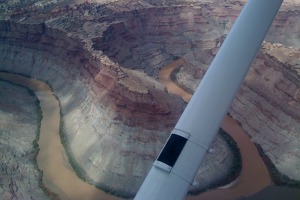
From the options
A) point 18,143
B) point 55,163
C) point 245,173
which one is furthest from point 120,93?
point 245,173

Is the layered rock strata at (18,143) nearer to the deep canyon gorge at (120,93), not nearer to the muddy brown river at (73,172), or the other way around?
the deep canyon gorge at (120,93)

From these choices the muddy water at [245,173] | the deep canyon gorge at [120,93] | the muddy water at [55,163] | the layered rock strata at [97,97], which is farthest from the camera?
the deep canyon gorge at [120,93]

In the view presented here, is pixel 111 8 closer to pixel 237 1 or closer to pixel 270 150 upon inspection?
pixel 237 1

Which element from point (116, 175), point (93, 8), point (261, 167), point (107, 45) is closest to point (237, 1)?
point (93, 8)

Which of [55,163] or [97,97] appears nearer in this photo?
[55,163]

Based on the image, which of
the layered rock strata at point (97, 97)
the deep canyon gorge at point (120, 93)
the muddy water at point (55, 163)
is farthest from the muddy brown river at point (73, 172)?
the layered rock strata at point (97, 97)

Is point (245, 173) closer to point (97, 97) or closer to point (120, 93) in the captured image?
point (120, 93)

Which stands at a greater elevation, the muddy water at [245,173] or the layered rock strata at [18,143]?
the muddy water at [245,173]

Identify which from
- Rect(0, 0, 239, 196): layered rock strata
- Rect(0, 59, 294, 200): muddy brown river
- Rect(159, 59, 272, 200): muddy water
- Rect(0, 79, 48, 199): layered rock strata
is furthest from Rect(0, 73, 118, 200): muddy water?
Rect(159, 59, 272, 200): muddy water
